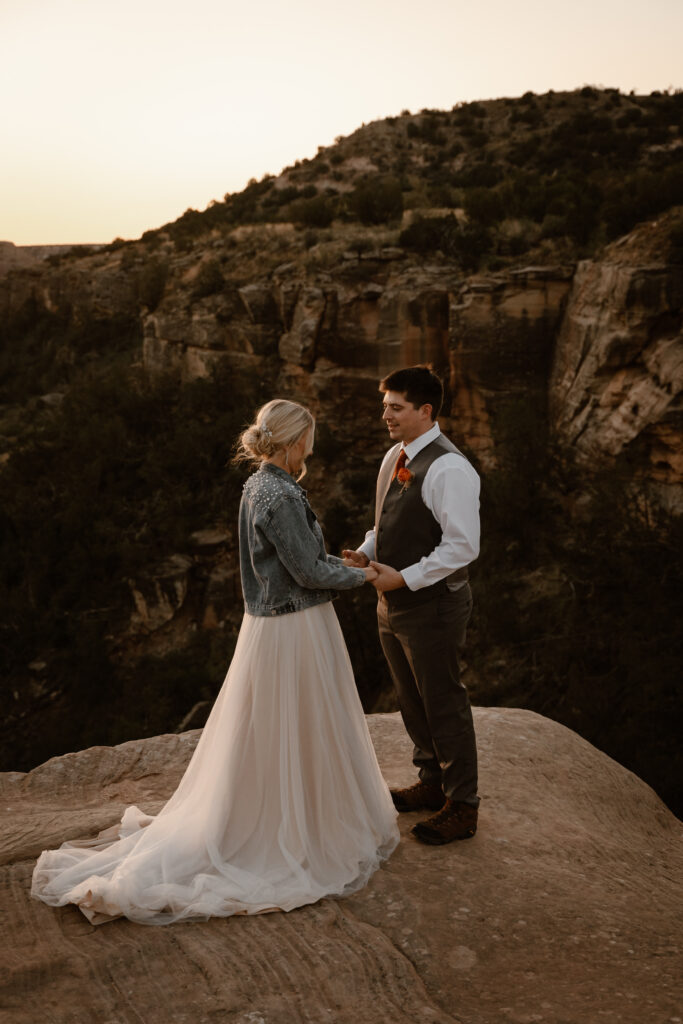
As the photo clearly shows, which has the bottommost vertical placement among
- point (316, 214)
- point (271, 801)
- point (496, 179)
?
point (271, 801)

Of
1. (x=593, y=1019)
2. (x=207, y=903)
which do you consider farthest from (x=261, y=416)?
(x=593, y=1019)

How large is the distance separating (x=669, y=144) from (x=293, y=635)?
29.5 m

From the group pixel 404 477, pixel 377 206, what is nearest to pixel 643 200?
pixel 377 206

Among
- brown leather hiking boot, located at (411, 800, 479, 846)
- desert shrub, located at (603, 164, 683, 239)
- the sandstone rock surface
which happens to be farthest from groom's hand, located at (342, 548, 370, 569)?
desert shrub, located at (603, 164, 683, 239)

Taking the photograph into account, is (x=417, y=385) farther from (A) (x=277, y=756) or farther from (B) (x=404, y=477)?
(A) (x=277, y=756)

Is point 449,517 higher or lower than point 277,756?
higher

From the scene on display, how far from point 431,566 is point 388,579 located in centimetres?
20

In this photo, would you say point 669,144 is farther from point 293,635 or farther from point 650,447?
point 293,635

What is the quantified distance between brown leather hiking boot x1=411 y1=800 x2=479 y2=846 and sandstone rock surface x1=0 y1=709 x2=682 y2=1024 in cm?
5

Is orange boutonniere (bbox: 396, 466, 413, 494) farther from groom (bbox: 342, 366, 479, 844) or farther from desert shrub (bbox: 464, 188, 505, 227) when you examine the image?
desert shrub (bbox: 464, 188, 505, 227)

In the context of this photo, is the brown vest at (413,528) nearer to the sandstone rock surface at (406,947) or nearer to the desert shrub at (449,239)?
the sandstone rock surface at (406,947)

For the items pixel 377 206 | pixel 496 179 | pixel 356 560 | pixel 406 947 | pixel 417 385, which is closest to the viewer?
pixel 406 947

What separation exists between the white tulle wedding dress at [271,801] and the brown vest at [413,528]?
42cm

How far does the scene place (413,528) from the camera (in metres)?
3.84
